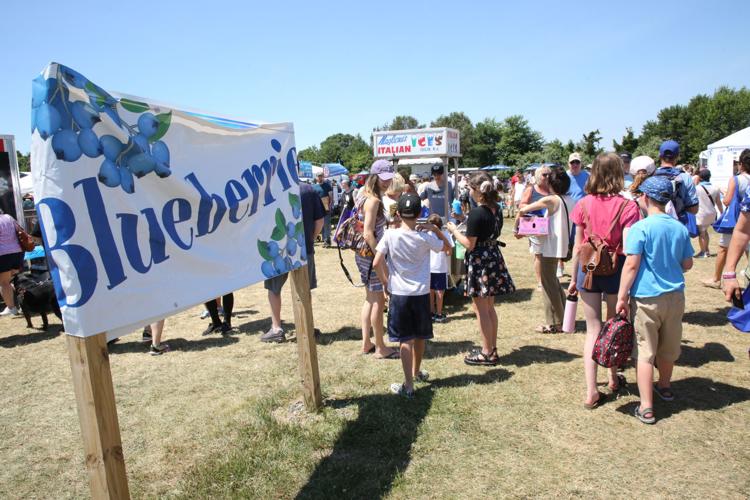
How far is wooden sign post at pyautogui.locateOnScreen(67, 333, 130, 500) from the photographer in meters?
2.03

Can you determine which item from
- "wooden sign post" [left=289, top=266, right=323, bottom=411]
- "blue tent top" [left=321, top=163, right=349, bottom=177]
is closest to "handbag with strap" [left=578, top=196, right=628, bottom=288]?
"wooden sign post" [left=289, top=266, right=323, bottom=411]

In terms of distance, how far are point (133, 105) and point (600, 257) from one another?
3388mm

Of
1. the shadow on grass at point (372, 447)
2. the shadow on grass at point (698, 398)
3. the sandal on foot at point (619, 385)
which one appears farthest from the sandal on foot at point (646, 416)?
the shadow on grass at point (372, 447)

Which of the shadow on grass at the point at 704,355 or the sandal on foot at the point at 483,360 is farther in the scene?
the sandal on foot at the point at 483,360

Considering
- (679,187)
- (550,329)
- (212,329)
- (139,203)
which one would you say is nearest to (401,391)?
(550,329)

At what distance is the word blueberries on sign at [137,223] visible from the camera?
1.98m

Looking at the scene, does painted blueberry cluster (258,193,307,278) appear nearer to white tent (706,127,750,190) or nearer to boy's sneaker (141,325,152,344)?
boy's sneaker (141,325,152,344)

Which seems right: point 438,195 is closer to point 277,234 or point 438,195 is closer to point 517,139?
point 277,234

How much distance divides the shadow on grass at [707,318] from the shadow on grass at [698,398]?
6.03ft

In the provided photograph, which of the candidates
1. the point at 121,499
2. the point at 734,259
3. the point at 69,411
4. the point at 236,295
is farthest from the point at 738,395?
the point at 236,295

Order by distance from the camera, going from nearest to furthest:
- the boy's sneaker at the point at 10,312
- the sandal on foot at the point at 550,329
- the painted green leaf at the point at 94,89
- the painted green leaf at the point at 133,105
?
the painted green leaf at the point at 94,89
the painted green leaf at the point at 133,105
the sandal on foot at the point at 550,329
the boy's sneaker at the point at 10,312

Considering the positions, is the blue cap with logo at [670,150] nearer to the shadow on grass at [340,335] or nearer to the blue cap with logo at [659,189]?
the blue cap with logo at [659,189]

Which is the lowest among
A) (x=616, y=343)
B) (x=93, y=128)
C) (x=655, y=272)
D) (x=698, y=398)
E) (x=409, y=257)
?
(x=698, y=398)

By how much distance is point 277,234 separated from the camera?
11.9 feet
